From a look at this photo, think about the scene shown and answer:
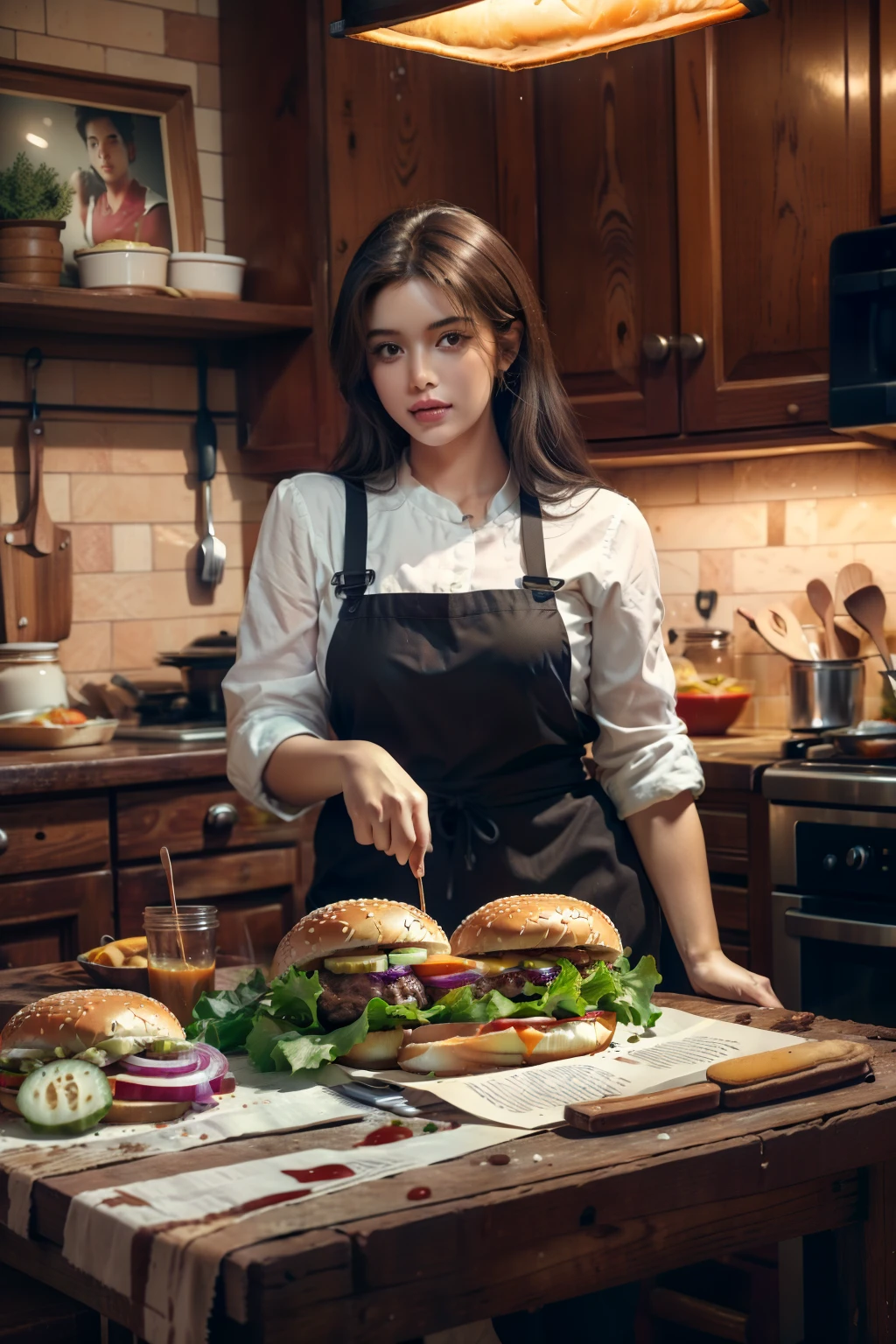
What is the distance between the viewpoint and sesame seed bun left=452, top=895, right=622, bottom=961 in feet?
4.96

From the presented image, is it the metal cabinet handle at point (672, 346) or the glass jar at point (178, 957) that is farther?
the metal cabinet handle at point (672, 346)

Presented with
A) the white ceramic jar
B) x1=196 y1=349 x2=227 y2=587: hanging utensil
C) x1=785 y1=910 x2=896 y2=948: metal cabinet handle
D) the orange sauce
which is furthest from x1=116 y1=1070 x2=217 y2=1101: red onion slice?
x1=196 y1=349 x2=227 y2=587: hanging utensil

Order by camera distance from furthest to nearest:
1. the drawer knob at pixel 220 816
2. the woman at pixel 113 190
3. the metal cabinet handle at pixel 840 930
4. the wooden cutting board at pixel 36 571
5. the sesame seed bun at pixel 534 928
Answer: the woman at pixel 113 190
the wooden cutting board at pixel 36 571
the drawer knob at pixel 220 816
the metal cabinet handle at pixel 840 930
the sesame seed bun at pixel 534 928

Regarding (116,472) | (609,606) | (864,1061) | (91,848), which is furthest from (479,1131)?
(116,472)

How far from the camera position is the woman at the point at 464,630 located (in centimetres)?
199

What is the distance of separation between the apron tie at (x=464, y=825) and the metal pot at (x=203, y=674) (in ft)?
5.07

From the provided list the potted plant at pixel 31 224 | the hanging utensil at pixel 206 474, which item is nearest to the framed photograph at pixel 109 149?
the potted plant at pixel 31 224

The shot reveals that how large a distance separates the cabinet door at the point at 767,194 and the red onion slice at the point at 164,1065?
2361mm

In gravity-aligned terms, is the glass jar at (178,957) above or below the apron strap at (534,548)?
below

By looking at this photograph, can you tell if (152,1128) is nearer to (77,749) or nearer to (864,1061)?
(864,1061)

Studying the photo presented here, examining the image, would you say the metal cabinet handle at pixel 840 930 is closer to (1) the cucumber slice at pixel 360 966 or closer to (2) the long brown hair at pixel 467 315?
(2) the long brown hair at pixel 467 315

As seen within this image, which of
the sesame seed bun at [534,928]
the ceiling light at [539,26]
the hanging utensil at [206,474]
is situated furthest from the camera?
the hanging utensil at [206,474]

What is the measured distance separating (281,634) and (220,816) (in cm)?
120

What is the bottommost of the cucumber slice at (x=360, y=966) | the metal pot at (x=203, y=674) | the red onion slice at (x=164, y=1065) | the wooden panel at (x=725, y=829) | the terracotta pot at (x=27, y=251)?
the wooden panel at (x=725, y=829)
